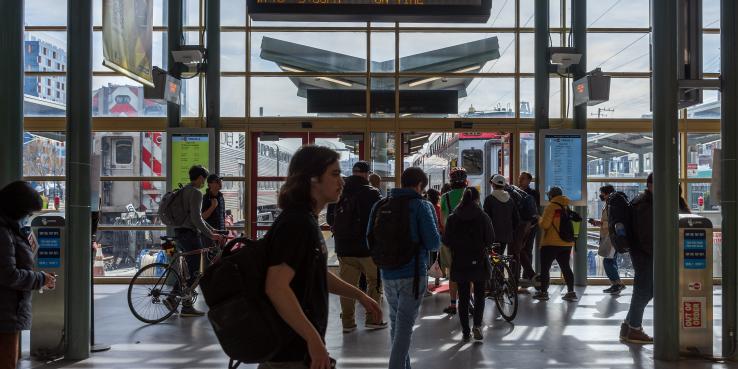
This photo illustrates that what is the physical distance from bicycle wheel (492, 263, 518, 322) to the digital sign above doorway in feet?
9.57

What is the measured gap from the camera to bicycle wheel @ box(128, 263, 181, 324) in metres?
8.24

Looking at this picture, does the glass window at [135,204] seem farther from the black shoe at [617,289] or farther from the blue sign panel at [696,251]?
the blue sign panel at [696,251]

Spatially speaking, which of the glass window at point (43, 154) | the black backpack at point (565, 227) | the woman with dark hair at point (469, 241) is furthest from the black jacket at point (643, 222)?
the glass window at point (43, 154)

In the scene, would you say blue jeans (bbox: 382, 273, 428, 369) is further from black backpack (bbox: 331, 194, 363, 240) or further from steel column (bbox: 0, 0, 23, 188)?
steel column (bbox: 0, 0, 23, 188)

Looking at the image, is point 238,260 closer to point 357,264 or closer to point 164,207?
point 357,264

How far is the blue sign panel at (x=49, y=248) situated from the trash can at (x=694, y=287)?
17.8 feet

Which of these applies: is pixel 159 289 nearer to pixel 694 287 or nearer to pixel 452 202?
pixel 452 202

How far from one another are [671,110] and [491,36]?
6.20m

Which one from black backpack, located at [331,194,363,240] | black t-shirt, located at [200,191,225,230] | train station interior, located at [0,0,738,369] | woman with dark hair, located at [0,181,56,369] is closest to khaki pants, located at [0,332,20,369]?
woman with dark hair, located at [0,181,56,369]

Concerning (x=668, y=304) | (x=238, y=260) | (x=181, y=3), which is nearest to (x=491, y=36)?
(x=181, y=3)

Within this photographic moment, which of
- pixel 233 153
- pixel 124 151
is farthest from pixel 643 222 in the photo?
pixel 124 151

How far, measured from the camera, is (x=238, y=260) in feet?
8.43

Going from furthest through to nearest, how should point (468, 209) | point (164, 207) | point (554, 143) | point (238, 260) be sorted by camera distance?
point (554, 143)
point (164, 207)
point (468, 209)
point (238, 260)

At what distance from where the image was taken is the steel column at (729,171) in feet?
21.2
